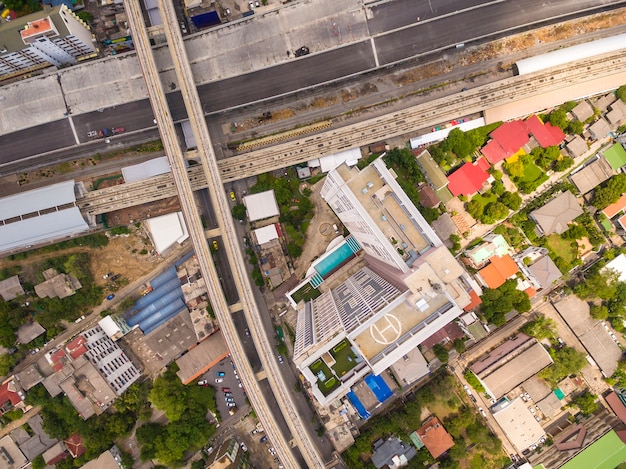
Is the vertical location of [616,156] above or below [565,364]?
above

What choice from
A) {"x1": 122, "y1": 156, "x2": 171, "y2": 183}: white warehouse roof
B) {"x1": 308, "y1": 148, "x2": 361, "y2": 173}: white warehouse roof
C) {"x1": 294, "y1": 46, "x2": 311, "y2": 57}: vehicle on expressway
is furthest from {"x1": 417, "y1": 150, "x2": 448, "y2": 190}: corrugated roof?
{"x1": 122, "y1": 156, "x2": 171, "y2": 183}: white warehouse roof

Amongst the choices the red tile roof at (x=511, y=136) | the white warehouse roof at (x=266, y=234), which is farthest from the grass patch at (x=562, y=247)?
the white warehouse roof at (x=266, y=234)

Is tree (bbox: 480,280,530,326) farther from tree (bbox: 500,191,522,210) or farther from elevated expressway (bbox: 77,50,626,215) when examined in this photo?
elevated expressway (bbox: 77,50,626,215)

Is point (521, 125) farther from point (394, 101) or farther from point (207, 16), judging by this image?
point (207, 16)

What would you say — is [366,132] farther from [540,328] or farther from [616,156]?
[540,328]

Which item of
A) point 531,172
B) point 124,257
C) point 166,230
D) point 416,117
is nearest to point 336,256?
point 416,117

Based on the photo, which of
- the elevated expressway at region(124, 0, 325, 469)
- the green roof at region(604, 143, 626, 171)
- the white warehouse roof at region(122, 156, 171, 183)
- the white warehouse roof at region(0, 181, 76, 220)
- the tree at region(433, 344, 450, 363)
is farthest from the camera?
the white warehouse roof at region(122, 156, 171, 183)

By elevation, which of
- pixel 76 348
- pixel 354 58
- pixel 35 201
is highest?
pixel 354 58

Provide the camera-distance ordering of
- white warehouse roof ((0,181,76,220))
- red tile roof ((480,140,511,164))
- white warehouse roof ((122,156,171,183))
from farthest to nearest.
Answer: white warehouse roof ((122,156,171,183)) < red tile roof ((480,140,511,164)) < white warehouse roof ((0,181,76,220))
